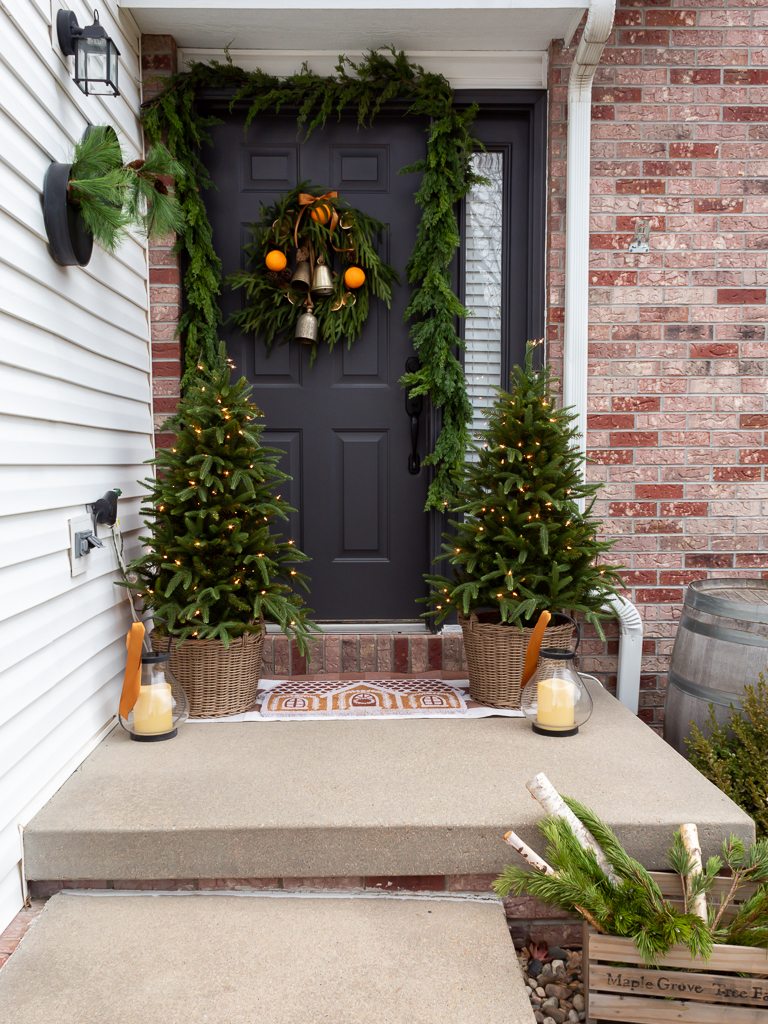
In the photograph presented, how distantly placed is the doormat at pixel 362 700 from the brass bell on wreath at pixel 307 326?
1.28 m

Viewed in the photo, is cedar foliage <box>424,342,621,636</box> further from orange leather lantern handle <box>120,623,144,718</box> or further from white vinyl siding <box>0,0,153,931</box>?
white vinyl siding <box>0,0,153,931</box>

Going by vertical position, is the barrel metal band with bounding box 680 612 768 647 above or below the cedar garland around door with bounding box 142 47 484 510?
below

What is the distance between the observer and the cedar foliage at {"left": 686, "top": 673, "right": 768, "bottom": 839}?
1816mm

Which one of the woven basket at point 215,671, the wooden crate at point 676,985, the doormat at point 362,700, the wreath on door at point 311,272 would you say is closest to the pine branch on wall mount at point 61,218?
the wreath on door at point 311,272

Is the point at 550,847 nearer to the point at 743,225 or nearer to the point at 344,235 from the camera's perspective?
the point at 344,235

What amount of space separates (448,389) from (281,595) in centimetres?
96

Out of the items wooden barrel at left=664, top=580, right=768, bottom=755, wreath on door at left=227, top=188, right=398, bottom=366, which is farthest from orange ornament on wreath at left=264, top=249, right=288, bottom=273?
wooden barrel at left=664, top=580, right=768, bottom=755

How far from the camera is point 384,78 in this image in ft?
8.39

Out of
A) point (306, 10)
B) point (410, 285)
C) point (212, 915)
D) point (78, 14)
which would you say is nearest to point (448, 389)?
point (410, 285)

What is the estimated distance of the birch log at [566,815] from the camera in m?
1.50

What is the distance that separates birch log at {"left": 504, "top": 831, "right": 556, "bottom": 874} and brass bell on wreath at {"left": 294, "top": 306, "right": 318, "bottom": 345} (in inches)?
72.6

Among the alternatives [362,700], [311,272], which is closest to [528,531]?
[362,700]

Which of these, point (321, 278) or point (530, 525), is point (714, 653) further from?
point (321, 278)

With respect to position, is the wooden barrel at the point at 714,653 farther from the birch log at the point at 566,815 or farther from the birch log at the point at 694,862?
the birch log at the point at 566,815
